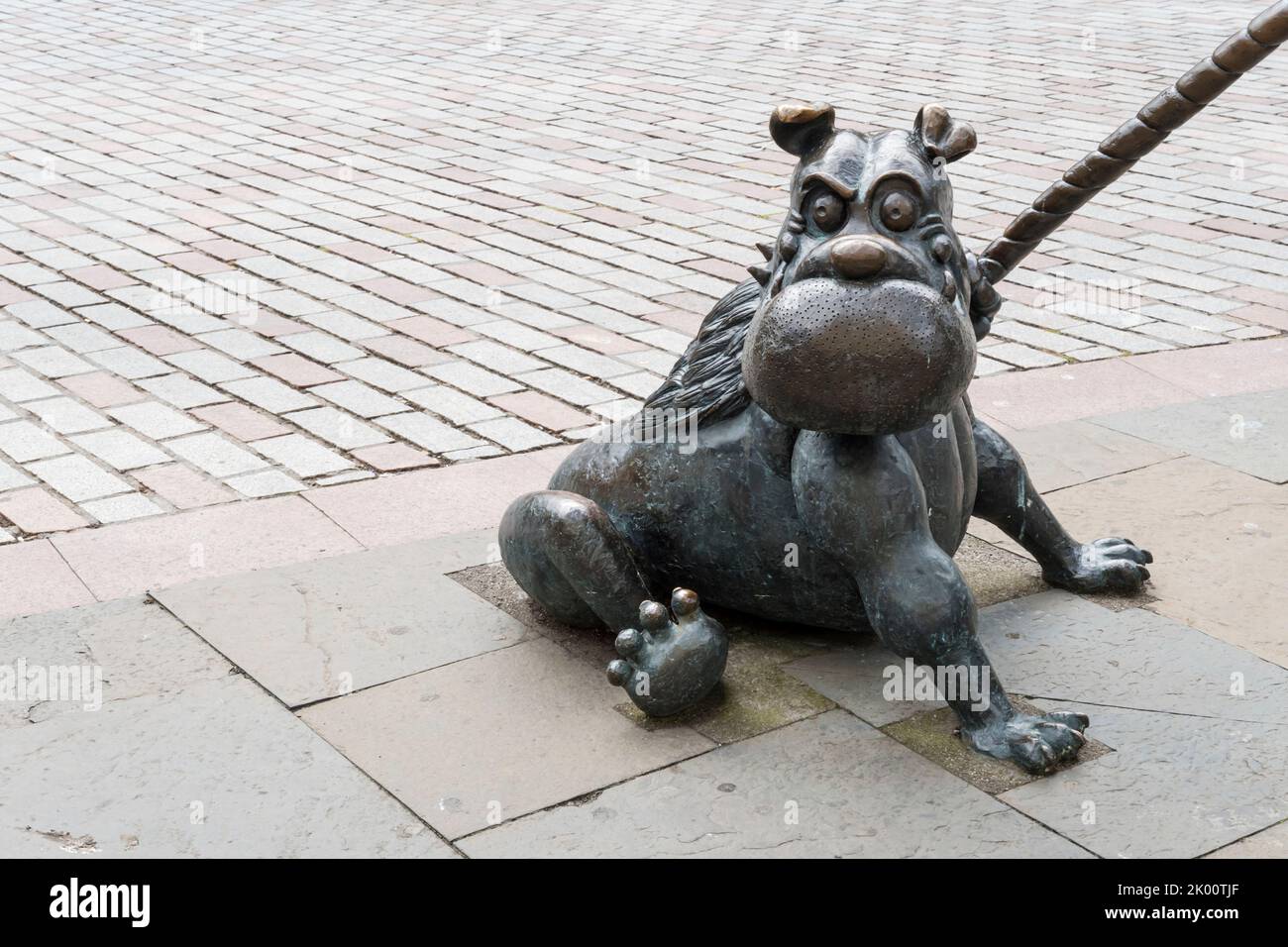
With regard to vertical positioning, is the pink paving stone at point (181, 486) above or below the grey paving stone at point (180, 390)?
above

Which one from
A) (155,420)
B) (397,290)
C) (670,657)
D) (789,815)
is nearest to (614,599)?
(670,657)

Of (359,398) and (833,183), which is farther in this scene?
(359,398)

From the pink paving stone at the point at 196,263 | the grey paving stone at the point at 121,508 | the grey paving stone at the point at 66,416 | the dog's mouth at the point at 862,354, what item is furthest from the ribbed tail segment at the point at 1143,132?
the pink paving stone at the point at 196,263

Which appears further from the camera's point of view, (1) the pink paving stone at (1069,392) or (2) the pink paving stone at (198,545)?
(1) the pink paving stone at (1069,392)

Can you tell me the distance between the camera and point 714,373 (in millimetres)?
3684

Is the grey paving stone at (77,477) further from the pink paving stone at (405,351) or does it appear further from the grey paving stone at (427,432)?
the pink paving stone at (405,351)

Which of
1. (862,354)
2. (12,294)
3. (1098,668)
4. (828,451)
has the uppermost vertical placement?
(862,354)

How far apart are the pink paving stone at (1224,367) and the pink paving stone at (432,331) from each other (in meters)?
2.67

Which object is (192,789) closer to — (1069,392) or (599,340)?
(599,340)

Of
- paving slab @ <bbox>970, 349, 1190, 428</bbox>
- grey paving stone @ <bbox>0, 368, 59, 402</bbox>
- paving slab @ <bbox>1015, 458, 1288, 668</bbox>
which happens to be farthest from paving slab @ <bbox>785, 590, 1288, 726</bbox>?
grey paving stone @ <bbox>0, 368, 59, 402</bbox>

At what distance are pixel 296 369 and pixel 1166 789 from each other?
12.6 feet

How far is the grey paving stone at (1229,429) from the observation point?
5.08 m

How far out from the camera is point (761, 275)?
3.38 m

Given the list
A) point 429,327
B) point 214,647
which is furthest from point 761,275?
point 429,327
